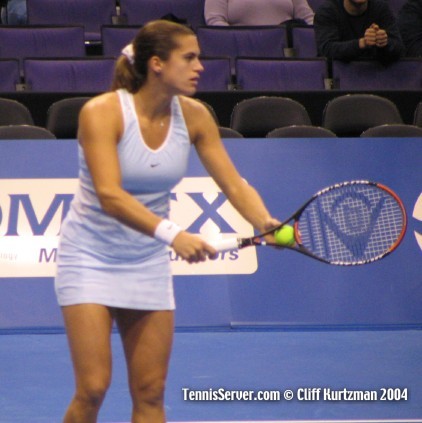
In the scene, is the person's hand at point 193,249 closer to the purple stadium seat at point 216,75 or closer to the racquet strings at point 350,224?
the racquet strings at point 350,224

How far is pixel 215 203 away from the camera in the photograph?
596 centimetres

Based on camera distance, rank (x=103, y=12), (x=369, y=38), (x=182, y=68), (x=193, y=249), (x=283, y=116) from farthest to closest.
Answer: (x=103, y=12)
(x=369, y=38)
(x=283, y=116)
(x=182, y=68)
(x=193, y=249)

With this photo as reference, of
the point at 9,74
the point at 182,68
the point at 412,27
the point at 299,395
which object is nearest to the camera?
the point at 182,68

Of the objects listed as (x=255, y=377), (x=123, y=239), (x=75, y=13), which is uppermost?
(x=75, y=13)

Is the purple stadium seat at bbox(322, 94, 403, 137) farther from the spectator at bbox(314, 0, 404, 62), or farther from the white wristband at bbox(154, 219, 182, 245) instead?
the white wristband at bbox(154, 219, 182, 245)

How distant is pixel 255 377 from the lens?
194 inches

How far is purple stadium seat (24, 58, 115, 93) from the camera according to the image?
8039mm

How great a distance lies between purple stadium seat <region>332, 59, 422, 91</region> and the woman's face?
18.0 feet

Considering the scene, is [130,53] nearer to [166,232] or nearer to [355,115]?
[166,232]

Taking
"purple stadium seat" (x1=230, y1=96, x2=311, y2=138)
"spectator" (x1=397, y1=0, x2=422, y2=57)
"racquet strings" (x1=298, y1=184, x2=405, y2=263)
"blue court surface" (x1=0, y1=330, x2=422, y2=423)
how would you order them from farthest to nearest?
"spectator" (x1=397, y1=0, x2=422, y2=57) → "purple stadium seat" (x1=230, y1=96, x2=311, y2=138) → "blue court surface" (x1=0, y1=330, x2=422, y2=423) → "racquet strings" (x1=298, y1=184, x2=405, y2=263)

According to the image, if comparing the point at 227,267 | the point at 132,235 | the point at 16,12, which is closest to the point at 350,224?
the point at 132,235

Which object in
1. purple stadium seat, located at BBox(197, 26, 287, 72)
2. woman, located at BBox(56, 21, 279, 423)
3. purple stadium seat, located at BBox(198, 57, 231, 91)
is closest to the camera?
woman, located at BBox(56, 21, 279, 423)

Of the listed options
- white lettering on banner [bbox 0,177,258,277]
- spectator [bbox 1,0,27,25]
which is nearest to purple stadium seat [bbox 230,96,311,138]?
white lettering on banner [bbox 0,177,258,277]

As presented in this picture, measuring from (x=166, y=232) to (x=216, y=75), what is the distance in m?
5.49
